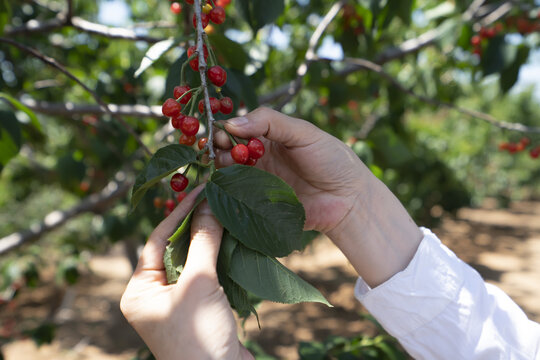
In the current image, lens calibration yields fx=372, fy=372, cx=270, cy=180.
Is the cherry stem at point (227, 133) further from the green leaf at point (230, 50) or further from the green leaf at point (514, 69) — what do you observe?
the green leaf at point (514, 69)

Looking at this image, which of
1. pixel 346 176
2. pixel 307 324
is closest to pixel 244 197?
pixel 346 176

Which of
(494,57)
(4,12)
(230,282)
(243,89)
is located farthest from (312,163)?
(494,57)

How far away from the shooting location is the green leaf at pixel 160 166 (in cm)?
83

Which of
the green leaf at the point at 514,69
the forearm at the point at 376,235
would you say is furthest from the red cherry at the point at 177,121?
the green leaf at the point at 514,69

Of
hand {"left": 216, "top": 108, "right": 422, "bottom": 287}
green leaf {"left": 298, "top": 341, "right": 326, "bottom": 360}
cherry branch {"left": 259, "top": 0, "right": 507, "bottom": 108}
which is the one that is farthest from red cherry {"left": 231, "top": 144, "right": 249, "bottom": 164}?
cherry branch {"left": 259, "top": 0, "right": 507, "bottom": 108}

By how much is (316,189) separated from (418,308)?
0.57 metres

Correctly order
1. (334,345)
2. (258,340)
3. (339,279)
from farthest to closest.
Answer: (339,279) → (258,340) → (334,345)

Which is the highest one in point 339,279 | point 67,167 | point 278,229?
point 278,229

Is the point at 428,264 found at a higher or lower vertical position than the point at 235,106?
lower

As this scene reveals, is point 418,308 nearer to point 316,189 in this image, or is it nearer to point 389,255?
point 389,255

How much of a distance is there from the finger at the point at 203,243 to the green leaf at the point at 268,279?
5cm

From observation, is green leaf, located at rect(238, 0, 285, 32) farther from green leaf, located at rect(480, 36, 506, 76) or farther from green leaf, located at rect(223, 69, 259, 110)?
green leaf, located at rect(480, 36, 506, 76)

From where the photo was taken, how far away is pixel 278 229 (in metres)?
0.85

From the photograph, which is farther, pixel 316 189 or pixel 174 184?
pixel 316 189
